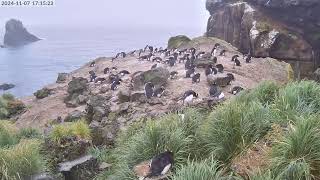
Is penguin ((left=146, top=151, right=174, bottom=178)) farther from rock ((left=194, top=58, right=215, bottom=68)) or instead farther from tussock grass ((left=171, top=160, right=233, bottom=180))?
rock ((left=194, top=58, right=215, bottom=68))

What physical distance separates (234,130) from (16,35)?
146682 millimetres

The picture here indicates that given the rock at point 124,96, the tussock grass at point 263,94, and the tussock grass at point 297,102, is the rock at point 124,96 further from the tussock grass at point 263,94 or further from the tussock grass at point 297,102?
the tussock grass at point 297,102

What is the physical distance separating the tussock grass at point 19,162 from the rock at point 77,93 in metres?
16.8

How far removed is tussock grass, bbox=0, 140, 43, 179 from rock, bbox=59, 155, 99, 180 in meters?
1.29

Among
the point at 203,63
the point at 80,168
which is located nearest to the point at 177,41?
the point at 203,63

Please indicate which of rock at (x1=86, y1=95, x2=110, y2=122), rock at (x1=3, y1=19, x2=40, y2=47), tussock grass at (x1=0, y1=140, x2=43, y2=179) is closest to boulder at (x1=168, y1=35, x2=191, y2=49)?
rock at (x1=86, y1=95, x2=110, y2=122)

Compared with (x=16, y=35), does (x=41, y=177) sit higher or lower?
higher

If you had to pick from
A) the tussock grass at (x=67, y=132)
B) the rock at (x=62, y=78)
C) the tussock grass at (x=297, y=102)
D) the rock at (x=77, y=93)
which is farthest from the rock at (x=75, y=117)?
the rock at (x=62, y=78)

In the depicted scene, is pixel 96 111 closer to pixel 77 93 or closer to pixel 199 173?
pixel 77 93

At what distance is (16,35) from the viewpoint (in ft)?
484

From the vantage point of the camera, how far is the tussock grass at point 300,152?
283 inches

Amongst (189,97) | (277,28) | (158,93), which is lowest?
(158,93)

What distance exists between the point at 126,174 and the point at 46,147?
4.11 metres

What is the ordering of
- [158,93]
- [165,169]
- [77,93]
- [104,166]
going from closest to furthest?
[165,169]
[104,166]
[158,93]
[77,93]
